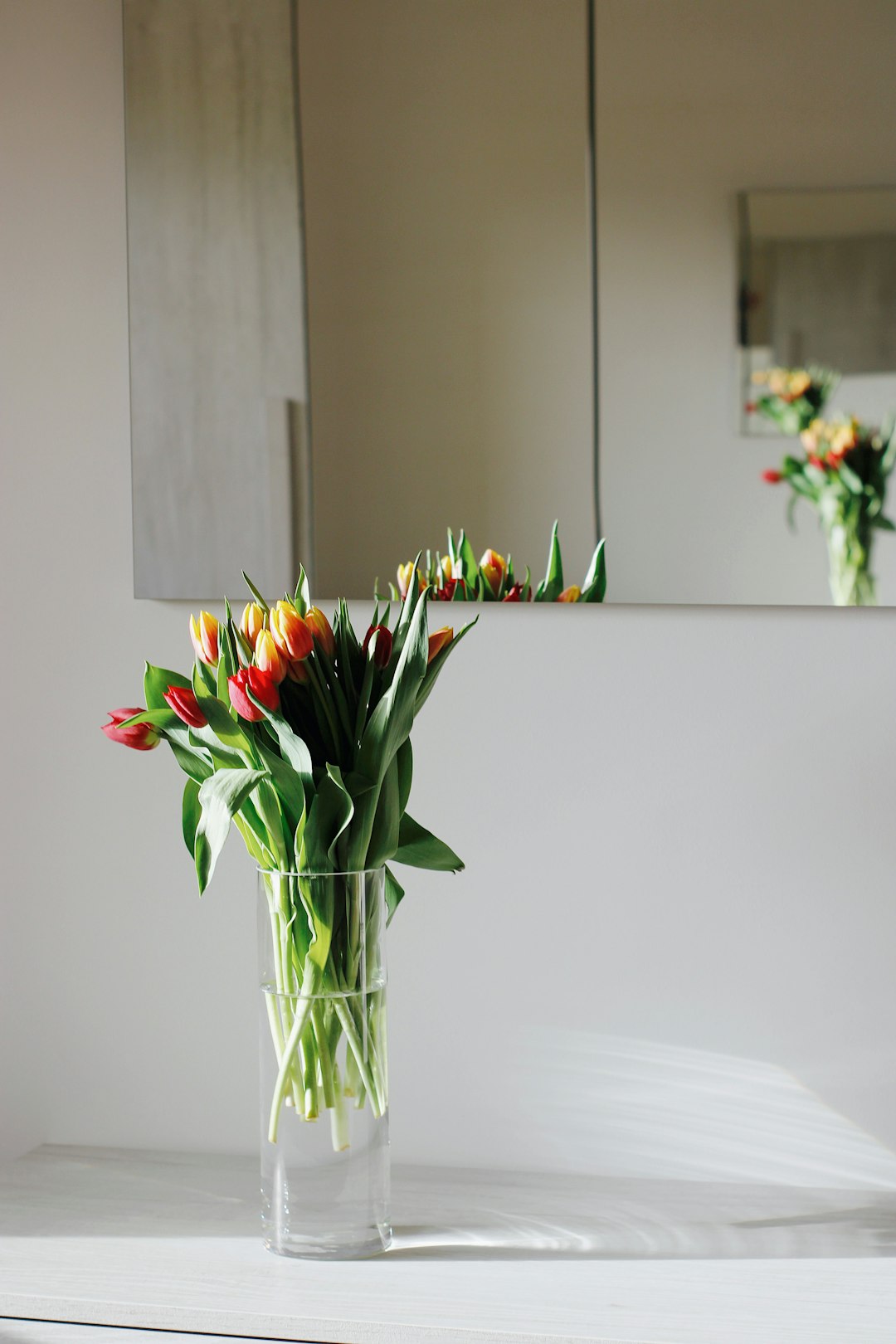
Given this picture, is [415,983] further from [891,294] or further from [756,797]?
[891,294]

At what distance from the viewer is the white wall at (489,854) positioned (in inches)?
49.0

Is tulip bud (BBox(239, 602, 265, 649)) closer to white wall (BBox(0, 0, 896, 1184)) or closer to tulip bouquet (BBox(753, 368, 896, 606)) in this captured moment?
white wall (BBox(0, 0, 896, 1184))

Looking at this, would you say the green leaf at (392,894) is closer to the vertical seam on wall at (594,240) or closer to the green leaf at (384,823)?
the green leaf at (384,823)

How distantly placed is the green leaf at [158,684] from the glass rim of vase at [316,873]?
17cm

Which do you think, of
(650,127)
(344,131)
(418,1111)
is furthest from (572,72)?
(418,1111)

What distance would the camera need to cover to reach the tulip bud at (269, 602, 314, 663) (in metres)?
1.02

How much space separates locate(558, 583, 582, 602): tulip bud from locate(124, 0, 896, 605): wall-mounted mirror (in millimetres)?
36

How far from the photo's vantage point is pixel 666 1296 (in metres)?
1.01

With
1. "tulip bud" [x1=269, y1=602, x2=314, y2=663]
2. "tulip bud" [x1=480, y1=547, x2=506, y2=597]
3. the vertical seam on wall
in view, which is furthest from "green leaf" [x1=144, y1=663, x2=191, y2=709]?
the vertical seam on wall

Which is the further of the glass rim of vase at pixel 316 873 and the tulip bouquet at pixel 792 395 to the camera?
the tulip bouquet at pixel 792 395

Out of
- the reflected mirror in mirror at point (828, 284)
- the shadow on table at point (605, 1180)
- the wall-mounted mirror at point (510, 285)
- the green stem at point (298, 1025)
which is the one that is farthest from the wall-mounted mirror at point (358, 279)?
the shadow on table at point (605, 1180)

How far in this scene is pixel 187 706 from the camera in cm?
103

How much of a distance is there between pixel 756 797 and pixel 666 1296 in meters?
0.46

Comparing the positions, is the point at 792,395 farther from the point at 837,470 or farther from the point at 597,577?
the point at 597,577
